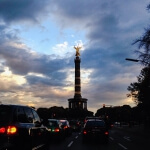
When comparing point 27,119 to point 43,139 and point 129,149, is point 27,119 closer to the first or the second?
point 43,139

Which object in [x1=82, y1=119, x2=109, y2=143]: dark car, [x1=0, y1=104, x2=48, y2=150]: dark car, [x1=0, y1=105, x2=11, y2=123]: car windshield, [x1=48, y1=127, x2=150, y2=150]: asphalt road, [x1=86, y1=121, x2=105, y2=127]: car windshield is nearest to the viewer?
[x1=0, y1=104, x2=48, y2=150]: dark car

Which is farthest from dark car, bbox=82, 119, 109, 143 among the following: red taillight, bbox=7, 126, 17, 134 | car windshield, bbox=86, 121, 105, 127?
red taillight, bbox=7, 126, 17, 134

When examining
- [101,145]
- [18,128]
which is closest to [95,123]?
[101,145]

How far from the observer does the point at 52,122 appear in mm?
23844

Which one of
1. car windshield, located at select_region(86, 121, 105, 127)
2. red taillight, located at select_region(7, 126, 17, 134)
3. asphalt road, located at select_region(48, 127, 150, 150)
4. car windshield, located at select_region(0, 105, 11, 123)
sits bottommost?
asphalt road, located at select_region(48, 127, 150, 150)

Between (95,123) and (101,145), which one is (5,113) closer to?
(101,145)

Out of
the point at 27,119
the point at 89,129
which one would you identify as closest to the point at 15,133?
the point at 27,119

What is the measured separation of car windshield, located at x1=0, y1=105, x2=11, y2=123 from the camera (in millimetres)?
9309

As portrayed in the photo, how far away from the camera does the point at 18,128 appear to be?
9.44 meters

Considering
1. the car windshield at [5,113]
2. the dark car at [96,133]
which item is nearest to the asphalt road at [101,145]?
the dark car at [96,133]

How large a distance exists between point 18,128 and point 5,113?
0.53 m

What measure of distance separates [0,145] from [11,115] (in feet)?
3.12

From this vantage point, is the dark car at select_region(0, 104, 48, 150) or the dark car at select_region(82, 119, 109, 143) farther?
the dark car at select_region(82, 119, 109, 143)

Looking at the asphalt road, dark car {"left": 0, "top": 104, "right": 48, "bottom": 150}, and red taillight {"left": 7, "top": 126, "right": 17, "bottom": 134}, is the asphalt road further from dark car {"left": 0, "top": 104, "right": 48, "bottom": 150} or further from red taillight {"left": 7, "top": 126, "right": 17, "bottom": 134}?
red taillight {"left": 7, "top": 126, "right": 17, "bottom": 134}
